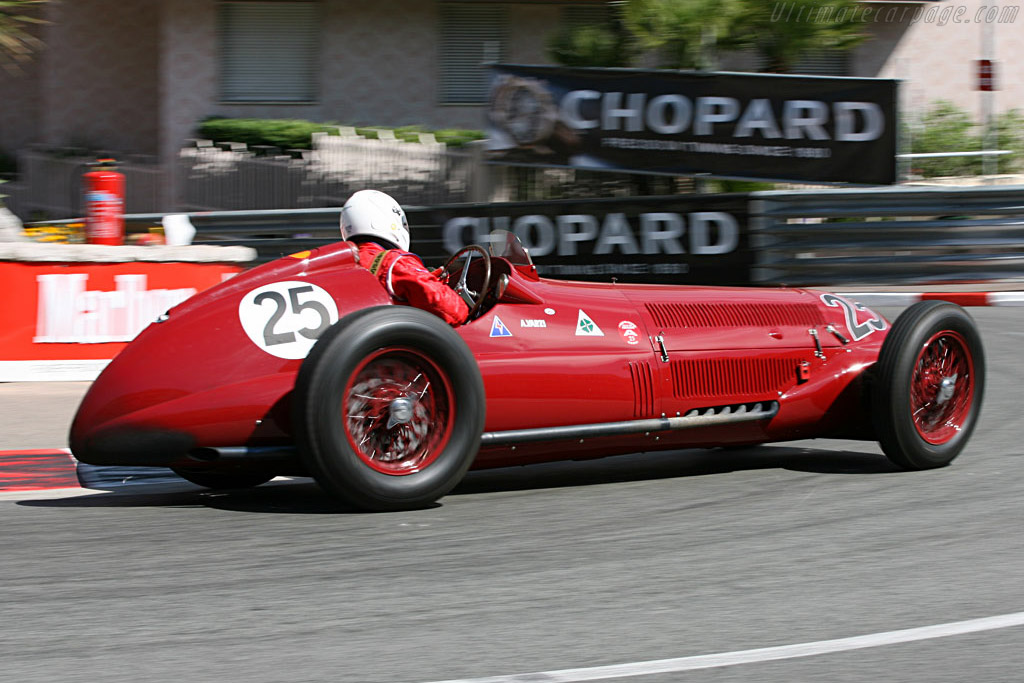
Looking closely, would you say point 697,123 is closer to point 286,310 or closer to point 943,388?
point 943,388

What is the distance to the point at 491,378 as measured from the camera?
5.33 m

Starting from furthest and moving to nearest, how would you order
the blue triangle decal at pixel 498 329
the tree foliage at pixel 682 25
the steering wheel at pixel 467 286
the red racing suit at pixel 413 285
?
the tree foliage at pixel 682 25 < the steering wheel at pixel 467 286 < the blue triangle decal at pixel 498 329 < the red racing suit at pixel 413 285

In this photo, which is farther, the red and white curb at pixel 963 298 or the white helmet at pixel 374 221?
the red and white curb at pixel 963 298

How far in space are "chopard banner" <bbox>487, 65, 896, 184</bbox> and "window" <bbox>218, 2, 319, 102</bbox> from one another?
7.13 meters

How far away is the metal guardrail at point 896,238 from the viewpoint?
13.5m

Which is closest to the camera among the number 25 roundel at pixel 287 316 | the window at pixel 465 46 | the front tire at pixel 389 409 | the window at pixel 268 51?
the front tire at pixel 389 409

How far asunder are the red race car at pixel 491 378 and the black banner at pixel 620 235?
6.81 m

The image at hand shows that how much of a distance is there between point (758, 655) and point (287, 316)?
2.50m

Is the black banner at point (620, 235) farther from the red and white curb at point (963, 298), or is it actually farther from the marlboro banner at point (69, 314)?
the marlboro banner at point (69, 314)

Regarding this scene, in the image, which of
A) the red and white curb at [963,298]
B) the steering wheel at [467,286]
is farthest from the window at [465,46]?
the steering wheel at [467,286]

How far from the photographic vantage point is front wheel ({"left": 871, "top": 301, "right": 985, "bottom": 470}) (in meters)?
5.91

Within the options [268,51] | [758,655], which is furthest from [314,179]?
[758,655]

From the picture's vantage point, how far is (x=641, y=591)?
4039 mm

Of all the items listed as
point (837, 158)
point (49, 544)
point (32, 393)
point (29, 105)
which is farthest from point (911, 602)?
point (29, 105)
